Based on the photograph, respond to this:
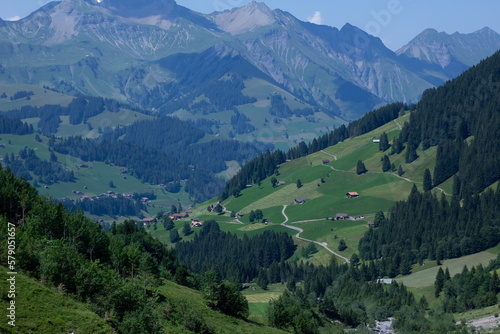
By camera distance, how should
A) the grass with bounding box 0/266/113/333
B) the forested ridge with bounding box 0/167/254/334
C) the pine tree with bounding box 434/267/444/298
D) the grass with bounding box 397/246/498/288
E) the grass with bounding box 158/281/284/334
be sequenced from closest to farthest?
the grass with bounding box 0/266/113/333
the forested ridge with bounding box 0/167/254/334
the grass with bounding box 158/281/284/334
the pine tree with bounding box 434/267/444/298
the grass with bounding box 397/246/498/288

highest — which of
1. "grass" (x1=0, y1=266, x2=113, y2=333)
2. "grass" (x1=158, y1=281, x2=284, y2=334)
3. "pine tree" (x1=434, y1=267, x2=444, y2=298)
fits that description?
"grass" (x1=0, y1=266, x2=113, y2=333)

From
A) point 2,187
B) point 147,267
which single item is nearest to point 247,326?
point 147,267

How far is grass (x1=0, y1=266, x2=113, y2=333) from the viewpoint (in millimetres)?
53875

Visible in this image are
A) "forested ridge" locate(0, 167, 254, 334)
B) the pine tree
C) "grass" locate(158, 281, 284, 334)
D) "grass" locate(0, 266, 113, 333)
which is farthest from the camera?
the pine tree

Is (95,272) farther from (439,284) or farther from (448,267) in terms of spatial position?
(448,267)

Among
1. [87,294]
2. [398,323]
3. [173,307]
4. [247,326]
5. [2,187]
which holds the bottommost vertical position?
[398,323]

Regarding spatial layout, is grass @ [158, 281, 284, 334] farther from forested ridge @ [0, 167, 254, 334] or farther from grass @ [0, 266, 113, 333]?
grass @ [0, 266, 113, 333]

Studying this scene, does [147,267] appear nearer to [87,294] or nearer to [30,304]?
[87,294]

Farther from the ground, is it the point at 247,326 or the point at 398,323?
the point at 247,326

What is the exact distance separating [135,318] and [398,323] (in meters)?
87.4

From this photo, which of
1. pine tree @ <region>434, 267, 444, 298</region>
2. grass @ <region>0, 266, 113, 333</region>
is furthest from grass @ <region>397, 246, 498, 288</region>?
grass @ <region>0, 266, 113, 333</region>

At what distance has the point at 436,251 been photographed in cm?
19812

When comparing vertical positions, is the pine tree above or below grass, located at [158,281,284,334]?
below

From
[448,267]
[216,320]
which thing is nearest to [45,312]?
[216,320]
